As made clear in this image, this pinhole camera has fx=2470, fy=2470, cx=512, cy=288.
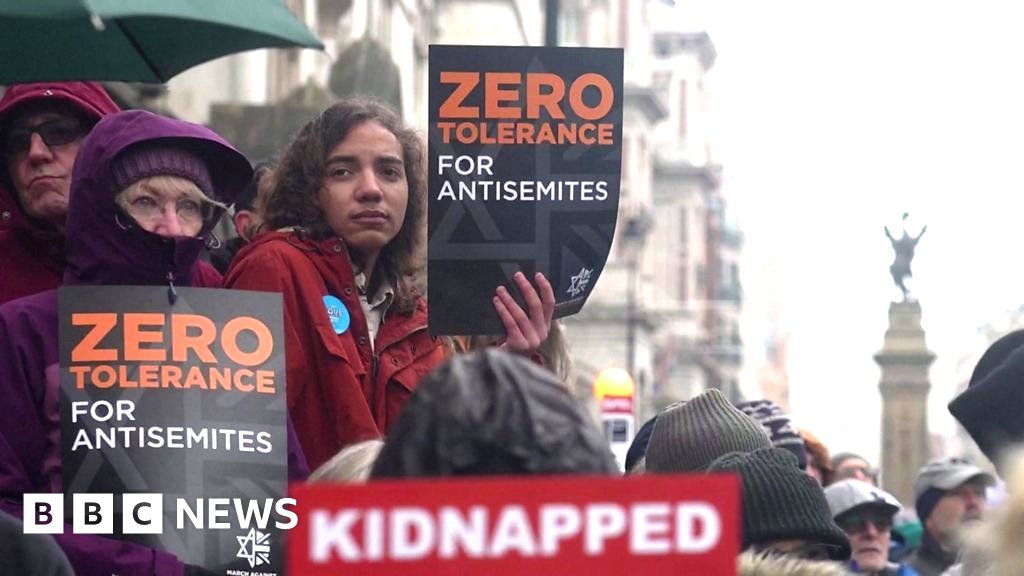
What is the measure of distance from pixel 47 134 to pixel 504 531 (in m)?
3.20

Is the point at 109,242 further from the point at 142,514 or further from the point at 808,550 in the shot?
the point at 808,550

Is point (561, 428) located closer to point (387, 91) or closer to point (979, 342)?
point (387, 91)

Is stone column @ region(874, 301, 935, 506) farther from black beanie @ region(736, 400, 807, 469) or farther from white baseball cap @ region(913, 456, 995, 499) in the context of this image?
black beanie @ region(736, 400, 807, 469)

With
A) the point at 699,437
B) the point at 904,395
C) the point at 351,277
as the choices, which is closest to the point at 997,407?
the point at 699,437

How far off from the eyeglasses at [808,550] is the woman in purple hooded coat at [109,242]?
0.92 meters

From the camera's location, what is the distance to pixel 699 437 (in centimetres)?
574

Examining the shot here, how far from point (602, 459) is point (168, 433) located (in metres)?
1.77

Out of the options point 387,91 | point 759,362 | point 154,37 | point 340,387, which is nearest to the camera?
point 340,387

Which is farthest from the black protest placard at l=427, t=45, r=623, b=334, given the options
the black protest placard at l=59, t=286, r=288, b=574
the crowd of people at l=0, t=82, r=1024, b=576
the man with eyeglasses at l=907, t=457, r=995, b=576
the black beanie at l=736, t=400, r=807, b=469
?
the man with eyeglasses at l=907, t=457, r=995, b=576

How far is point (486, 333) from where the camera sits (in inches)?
203

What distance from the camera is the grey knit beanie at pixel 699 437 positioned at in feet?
18.8

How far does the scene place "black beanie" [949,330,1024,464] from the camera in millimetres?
5207

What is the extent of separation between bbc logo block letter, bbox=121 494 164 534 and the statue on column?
37.2m

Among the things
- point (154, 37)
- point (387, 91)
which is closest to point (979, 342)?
point (387, 91)
